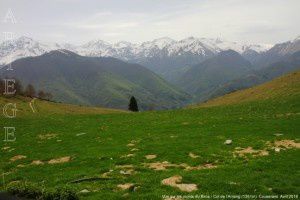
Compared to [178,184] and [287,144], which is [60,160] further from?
[287,144]

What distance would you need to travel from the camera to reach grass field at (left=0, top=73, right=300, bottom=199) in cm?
2254

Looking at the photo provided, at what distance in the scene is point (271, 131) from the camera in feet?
132

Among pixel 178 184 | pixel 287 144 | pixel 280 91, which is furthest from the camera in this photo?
pixel 280 91

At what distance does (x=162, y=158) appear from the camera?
30.5 metres

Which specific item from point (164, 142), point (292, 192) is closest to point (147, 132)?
point (164, 142)

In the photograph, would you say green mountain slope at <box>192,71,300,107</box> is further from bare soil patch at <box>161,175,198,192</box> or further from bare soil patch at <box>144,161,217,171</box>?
bare soil patch at <box>161,175,198,192</box>

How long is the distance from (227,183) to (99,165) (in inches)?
422

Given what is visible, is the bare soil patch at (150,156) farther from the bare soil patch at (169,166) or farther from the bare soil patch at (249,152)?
the bare soil patch at (249,152)

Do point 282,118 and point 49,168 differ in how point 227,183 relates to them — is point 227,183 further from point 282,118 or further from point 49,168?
point 282,118

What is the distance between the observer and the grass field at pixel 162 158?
888 inches

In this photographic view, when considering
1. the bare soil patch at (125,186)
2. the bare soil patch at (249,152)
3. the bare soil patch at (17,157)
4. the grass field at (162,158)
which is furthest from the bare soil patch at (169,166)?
the bare soil patch at (17,157)

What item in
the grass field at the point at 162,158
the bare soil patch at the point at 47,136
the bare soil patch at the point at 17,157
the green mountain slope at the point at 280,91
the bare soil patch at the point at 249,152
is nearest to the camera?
the grass field at the point at 162,158

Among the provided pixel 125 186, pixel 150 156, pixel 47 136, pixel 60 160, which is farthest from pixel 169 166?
pixel 47 136

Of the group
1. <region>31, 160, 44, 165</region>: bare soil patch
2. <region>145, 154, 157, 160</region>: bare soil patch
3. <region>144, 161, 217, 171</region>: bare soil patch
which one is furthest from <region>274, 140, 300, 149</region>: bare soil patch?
<region>31, 160, 44, 165</region>: bare soil patch
